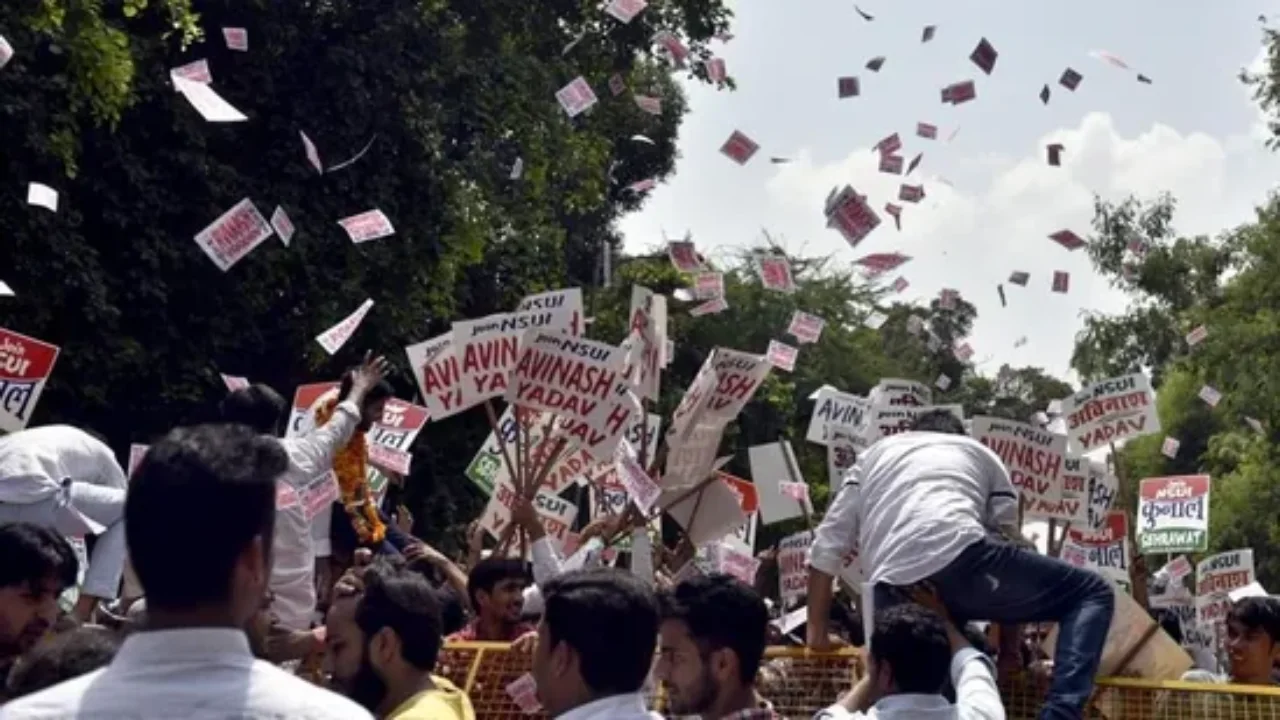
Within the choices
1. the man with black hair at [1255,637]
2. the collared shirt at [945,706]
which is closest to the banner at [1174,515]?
the man with black hair at [1255,637]

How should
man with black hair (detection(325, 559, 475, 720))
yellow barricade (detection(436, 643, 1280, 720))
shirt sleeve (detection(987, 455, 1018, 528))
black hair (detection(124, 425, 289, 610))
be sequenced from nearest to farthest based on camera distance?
black hair (detection(124, 425, 289, 610)) → man with black hair (detection(325, 559, 475, 720)) → yellow barricade (detection(436, 643, 1280, 720)) → shirt sleeve (detection(987, 455, 1018, 528))

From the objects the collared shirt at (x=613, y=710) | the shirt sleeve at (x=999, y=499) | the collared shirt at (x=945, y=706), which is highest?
the shirt sleeve at (x=999, y=499)

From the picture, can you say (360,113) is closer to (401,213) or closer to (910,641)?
(401,213)

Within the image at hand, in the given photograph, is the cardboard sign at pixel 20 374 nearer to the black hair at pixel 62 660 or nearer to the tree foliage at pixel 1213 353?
the black hair at pixel 62 660

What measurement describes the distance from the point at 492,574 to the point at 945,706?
262 cm

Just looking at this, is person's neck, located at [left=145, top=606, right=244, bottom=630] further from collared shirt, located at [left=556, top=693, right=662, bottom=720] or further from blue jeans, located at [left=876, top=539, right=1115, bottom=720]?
blue jeans, located at [left=876, top=539, right=1115, bottom=720]

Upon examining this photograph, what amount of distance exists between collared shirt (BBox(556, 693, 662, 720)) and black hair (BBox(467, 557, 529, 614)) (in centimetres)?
332

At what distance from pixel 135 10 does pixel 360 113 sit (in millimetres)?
4540

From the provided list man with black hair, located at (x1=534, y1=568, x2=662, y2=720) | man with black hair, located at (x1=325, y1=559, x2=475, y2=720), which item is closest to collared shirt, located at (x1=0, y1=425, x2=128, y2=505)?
man with black hair, located at (x1=325, y1=559, x2=475, y2=720)

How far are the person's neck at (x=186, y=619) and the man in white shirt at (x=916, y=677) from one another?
2501 mm

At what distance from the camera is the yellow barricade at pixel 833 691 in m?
6.18

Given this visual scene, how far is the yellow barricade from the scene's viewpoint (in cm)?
618

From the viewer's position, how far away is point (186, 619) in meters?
2.86

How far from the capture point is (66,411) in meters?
16.5
